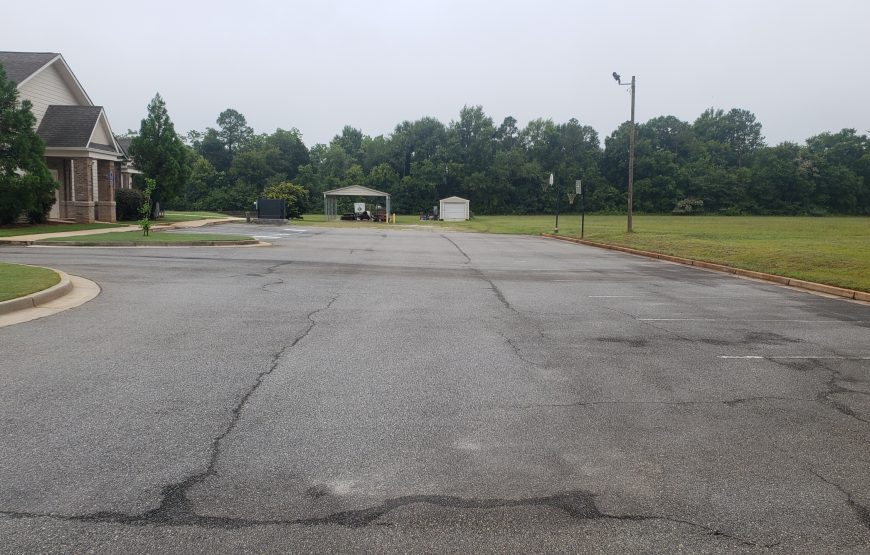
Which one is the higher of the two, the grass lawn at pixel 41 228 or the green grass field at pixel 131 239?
the grass lawn at pixel 41 228

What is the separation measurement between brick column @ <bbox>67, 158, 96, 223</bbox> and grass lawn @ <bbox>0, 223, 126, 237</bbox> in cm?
210

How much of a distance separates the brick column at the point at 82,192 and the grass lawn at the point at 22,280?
2065 centimetres

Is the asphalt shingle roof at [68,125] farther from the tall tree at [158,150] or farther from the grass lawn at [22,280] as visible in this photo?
the grass lawn at [22,280]

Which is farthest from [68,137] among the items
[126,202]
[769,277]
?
[769,277]

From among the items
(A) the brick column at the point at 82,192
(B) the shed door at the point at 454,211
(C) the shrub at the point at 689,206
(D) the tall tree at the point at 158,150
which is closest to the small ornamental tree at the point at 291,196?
(B) the shed door at the point at 454,211

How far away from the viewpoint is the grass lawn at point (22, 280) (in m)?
10.3

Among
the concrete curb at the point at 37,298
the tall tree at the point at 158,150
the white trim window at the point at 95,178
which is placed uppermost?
the tall tree at the point at 158,150

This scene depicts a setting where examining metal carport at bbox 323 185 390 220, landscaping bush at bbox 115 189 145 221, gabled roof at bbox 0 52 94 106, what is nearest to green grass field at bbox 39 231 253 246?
gabled roof at bbox 0 52 94 106

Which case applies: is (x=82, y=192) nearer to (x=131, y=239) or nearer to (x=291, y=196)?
(x=131, y=239)

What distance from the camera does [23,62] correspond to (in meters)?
33.2

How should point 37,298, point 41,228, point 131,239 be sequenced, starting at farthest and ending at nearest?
1. point 41,228
2. point 131,239
3. point 37,298

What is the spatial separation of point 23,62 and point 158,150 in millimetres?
7839

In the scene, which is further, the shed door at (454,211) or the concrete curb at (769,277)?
the shed door at (454,211)

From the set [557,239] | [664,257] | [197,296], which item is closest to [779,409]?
[197,296]
